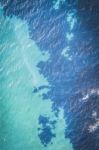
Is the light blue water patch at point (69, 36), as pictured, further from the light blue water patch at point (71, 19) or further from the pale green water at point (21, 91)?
the pale green water at point (21, 91)

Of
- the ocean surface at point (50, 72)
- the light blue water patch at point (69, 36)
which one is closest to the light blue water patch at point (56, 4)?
the ocean surface at point (50, 72)

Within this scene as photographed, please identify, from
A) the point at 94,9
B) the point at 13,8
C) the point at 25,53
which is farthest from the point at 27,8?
the point at 94,9

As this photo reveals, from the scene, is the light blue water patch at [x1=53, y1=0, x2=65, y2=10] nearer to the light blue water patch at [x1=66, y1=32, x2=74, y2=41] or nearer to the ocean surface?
the ocean surface

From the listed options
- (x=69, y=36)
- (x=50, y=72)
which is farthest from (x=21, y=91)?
(x=69, y=36)

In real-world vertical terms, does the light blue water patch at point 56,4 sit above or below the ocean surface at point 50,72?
above

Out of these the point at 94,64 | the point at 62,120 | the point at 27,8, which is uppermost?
the point at 27,8

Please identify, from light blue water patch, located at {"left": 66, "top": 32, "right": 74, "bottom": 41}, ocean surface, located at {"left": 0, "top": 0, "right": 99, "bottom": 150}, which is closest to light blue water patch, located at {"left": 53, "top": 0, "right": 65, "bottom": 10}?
ocean surface, located at {"left": 0, "top": 0, "right": 99, "bottom": 150}

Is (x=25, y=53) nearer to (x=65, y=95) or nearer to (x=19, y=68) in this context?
(x=19, y=68)

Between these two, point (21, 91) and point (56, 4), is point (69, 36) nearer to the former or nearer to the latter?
point (56, 4)
